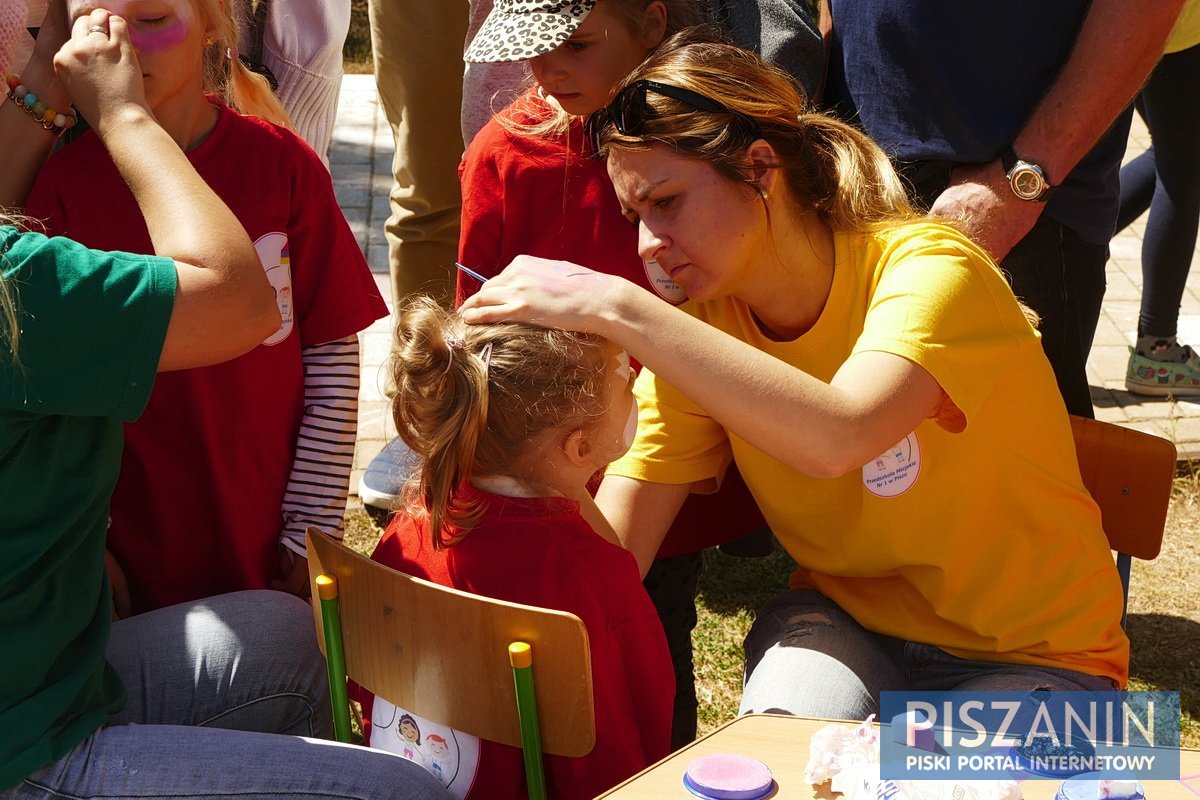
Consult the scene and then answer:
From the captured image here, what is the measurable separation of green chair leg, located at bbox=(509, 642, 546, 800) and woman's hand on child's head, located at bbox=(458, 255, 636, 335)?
17.6 inches

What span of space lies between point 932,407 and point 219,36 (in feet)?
4.41

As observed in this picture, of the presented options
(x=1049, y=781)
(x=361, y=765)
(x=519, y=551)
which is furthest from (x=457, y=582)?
(x=1049, y=781)

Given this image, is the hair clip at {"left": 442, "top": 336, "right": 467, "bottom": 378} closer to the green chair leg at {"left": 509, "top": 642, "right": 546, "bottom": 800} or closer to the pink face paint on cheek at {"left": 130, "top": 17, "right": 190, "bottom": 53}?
the green chair leg at {"left": 509, "top": 642, "right": 546, "bottom": 800}

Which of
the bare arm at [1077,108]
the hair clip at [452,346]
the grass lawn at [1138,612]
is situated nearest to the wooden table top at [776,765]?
the hair clip at [452,346]

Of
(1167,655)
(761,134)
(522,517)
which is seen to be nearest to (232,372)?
(522,517)

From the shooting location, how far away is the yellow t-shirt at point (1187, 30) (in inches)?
149

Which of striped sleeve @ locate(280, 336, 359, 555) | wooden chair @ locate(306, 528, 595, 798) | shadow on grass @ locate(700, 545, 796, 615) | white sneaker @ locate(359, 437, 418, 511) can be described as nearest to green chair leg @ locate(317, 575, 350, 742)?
wooden chair @ locate(306, 528, 595, 798)

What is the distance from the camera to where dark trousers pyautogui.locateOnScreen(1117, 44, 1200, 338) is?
4.07 metres

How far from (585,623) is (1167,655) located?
2.05 m

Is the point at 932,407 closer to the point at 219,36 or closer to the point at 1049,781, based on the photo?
the point at 1049,781

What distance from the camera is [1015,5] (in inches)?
98.9

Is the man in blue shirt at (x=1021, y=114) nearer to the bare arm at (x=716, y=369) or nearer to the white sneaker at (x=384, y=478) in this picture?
the bare arm at (x=716, y=369)

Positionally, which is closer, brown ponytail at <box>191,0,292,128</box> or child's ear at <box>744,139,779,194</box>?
child's ear at <box>744,139,779,194</box>

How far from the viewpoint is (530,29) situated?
2303 millimetres
